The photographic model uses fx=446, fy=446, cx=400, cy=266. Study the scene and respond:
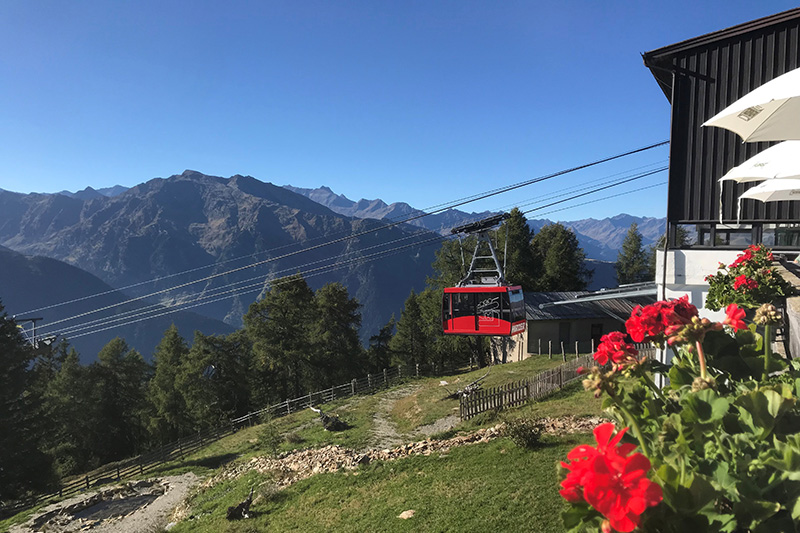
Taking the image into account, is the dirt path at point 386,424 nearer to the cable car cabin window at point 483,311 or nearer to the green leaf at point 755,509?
the cable car cabin window at point 483,311

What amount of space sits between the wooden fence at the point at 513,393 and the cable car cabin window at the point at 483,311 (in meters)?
2.11

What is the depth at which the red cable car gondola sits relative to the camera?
A: 16.3 m

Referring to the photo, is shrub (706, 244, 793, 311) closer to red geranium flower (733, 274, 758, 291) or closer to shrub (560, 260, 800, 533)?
red geranium flower (733, 274, 758, 291)

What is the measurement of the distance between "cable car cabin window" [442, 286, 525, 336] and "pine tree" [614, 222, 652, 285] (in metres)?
46.1

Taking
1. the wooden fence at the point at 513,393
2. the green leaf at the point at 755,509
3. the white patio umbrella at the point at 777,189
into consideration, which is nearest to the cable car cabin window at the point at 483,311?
the wooden fence at the point at 513,393

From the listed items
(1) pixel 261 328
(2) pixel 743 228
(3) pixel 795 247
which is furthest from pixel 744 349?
(1) pixel 261 328

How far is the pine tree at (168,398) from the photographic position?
3706 cm

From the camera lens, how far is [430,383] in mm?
29984

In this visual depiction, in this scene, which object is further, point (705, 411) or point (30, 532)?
point (30, 532)

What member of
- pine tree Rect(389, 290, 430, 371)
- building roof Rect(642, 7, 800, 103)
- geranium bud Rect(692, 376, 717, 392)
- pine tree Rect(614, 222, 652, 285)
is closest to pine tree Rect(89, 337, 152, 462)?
pine tree Rect(389, 290, 430, 371)

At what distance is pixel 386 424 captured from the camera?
1928 cm

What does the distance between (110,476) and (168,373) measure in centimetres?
1616

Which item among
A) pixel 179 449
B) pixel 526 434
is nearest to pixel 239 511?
pixel 526 434

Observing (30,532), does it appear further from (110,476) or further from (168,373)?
(168,373)
